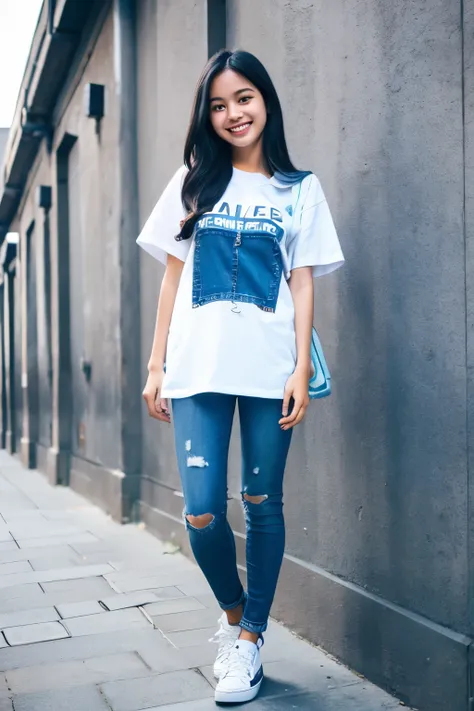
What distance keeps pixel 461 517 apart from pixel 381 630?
56 centimetres

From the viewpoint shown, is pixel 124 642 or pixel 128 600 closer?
pixel 124 642

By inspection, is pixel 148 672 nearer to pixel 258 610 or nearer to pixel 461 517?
pixel 258 610

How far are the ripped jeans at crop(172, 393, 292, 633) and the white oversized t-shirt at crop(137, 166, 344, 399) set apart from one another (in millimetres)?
92

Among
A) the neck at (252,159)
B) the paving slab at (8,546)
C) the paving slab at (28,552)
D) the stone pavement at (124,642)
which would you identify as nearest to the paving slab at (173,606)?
the stone pavement at (124,642)

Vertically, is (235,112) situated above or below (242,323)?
above

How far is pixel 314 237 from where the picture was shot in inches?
95.0

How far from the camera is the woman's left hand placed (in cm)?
235

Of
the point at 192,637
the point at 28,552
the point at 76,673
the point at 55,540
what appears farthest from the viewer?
the point at 55,540

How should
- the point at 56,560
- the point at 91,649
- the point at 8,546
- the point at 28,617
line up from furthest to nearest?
the point at 8,546
the point at 56,560
the point at 28,617
the point at 91,649

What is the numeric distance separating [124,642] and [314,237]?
1.68 meters

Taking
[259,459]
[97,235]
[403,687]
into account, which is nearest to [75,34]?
[97,235]

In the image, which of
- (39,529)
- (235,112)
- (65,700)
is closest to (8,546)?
(39,529)

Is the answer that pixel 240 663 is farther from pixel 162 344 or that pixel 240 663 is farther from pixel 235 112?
pixel 235 112

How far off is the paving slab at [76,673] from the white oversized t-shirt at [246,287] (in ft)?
3.27
